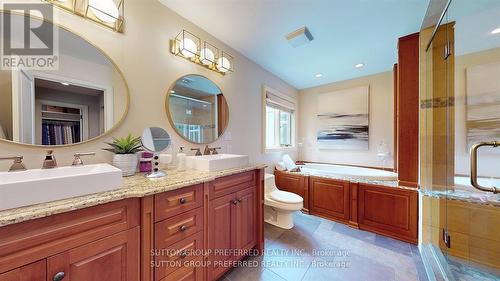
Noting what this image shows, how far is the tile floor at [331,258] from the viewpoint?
1.53 m

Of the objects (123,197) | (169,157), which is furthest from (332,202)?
(123,197)

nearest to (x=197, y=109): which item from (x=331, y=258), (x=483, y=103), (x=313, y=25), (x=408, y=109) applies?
(x=313, y=25)

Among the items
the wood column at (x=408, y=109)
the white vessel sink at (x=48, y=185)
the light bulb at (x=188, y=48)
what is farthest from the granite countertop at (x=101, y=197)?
the wood column at (x=408, y=109)

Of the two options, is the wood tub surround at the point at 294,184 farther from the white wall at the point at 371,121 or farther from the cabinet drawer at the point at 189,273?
the cabinet drawer at the point at 189,273

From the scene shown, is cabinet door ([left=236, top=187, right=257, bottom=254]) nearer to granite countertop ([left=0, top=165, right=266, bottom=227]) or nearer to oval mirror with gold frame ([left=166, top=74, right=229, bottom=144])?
granite countertop ([left=0, top=165, right=266, bottom=227])

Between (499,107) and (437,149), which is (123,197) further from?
(499,107)

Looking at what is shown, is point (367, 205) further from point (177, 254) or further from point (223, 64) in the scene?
point (223, 64)

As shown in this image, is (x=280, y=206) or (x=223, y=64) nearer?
(x=223, y=64)

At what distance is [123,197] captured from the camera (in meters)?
0.85

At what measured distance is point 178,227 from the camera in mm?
1094

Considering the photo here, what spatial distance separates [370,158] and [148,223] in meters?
3.64

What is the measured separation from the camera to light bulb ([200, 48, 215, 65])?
1879 millimetres

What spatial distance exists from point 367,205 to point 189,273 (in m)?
2.24

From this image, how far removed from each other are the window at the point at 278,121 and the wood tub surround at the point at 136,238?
1.85 metres
